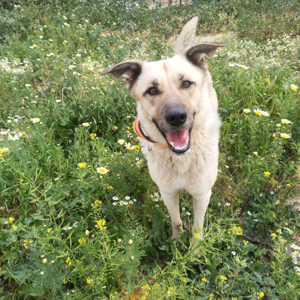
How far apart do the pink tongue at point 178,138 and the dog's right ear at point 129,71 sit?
75 cm

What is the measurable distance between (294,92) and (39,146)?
3.86 meters

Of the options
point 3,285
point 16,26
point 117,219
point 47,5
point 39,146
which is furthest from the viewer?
point 47,5

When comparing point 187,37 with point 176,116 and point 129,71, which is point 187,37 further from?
point 176,116

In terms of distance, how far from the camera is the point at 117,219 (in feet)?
8.36

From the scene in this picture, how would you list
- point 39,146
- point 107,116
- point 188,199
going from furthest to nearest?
1. point 107,116
2. point 39,146
3. point 188,199

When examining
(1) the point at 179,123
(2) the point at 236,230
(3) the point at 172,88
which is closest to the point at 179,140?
(1) the point at 179,123

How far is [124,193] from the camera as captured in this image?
Answer: 101 inches

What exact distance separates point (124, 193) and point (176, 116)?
3.98 ft

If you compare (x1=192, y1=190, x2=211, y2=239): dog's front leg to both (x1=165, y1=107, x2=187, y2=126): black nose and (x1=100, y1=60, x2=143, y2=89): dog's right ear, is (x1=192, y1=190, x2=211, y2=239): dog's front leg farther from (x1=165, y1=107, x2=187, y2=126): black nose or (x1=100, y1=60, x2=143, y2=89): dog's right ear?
(x1=100, y1=60, x2=143, y2=89): dog's right ear

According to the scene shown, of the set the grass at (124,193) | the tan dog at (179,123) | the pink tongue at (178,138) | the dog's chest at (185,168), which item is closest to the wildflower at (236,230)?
the grass at (124,193)

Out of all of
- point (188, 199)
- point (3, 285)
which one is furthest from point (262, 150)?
point (3, 285)

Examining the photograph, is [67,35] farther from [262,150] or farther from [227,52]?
[262,150]

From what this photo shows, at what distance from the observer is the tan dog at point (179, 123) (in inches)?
75.4

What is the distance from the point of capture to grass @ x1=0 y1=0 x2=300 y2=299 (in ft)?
5.63
